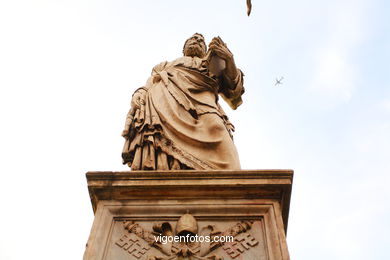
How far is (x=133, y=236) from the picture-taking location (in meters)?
4.16

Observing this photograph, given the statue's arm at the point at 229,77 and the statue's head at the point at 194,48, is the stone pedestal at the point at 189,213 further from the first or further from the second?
the statue's head at the point at 194,48

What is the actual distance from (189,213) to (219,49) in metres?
3.40

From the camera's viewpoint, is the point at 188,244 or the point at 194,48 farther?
the point at 194,48

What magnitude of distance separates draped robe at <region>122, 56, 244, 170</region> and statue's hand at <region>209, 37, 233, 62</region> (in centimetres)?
28

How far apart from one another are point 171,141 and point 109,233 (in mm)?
1726

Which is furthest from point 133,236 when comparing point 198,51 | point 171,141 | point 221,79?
point 198,51

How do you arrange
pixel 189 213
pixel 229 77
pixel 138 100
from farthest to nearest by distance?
pixel 229 77
pixel 138 100
pixel 189 213

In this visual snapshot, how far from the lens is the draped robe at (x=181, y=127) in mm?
5426

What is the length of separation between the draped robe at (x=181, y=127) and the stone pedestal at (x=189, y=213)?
0.75 meters

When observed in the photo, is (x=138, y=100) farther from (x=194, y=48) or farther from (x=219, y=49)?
(x=194, y=48)

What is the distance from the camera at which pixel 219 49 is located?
7070mm

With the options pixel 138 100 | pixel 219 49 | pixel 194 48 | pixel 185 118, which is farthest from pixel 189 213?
pixel 194 48

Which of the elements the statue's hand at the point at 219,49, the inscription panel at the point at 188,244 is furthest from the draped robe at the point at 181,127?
the inscription panel at the point at 188,244

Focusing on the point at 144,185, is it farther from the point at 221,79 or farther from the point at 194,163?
the point at 221,79
